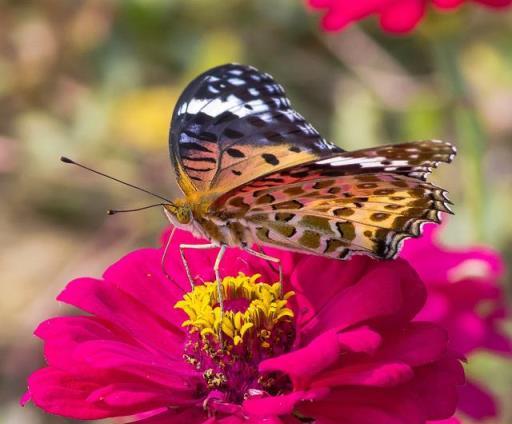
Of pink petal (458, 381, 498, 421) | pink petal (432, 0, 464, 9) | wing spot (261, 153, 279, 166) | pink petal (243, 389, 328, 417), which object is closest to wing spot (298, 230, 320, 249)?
wing spot (261, 153, 279, 166)

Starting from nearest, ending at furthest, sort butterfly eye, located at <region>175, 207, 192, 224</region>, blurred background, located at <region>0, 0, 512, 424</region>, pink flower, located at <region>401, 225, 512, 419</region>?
→ butterfly eye, located at <region>175, 207, 192, 224</region> → pink flower, located at <region>401, 225, 512, 419</region> → blurred background, located at <region>0, 0, 512, 424</region>

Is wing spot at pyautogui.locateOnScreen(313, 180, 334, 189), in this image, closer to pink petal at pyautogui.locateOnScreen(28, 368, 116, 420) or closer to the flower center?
the flower center

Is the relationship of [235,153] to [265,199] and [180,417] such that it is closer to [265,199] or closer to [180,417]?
[265,199]

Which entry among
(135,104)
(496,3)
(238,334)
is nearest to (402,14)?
(496,3)

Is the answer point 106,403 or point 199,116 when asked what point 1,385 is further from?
point 106,403

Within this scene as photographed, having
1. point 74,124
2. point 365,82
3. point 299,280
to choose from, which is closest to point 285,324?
point 299,280

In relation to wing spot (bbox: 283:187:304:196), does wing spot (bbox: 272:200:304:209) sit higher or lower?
lower

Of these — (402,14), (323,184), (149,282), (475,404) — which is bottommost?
(475,404)
